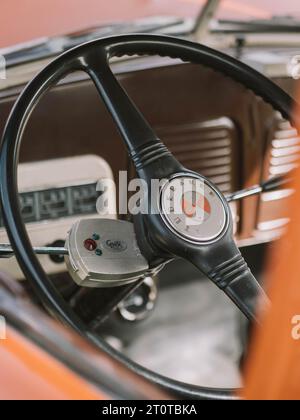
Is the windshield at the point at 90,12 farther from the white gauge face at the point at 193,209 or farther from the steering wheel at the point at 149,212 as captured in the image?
the white gauge face at the point at 193,209

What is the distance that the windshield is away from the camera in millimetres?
1728

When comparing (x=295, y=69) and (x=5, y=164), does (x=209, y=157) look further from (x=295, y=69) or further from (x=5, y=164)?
(x=5, y=164)

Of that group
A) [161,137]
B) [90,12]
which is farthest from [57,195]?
[90,12]

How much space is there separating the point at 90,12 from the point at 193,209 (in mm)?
974

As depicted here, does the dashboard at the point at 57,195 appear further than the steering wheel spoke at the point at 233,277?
Yes

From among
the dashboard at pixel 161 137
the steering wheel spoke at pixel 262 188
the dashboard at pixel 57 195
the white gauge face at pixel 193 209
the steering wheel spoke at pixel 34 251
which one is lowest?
the steering wheel spoke at pixel 34 251

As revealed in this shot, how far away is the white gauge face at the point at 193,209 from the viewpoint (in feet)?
3.60

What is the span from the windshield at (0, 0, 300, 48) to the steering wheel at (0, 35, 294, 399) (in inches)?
20.5

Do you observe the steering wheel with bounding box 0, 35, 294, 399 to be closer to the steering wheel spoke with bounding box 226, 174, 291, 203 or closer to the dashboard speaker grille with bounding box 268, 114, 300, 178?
the steering wheel spoke with bounding box 226, 174, 291, 203

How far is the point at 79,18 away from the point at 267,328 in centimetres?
138

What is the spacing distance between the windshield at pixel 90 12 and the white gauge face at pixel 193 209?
748mm

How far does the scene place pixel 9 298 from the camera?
90 cm

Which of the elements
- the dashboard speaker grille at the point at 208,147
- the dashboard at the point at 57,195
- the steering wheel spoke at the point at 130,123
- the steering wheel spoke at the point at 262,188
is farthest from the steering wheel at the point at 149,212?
the dashboard speaker grille at the point at 208,147

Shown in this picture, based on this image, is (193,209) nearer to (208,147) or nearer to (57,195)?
(57,195)
